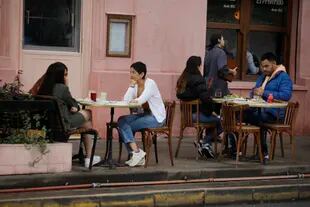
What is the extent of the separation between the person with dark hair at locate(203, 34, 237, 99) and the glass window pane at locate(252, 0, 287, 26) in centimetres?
204

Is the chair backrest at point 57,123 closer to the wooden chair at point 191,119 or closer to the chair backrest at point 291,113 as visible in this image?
the wooden chair at point 191,119

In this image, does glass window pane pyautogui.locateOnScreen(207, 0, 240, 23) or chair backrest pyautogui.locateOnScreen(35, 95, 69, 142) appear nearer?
chair backrest pyautogui.locateOnScreen(35, 95, 69, 142)

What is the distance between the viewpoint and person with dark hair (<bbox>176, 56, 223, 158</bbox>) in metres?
9.62

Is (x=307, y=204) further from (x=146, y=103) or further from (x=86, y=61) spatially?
(x=86, y=61)

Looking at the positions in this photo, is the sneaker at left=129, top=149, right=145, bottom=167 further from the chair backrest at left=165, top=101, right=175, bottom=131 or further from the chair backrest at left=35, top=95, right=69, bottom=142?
the chair backrest at left=35, top=95, right=69, bottom=142

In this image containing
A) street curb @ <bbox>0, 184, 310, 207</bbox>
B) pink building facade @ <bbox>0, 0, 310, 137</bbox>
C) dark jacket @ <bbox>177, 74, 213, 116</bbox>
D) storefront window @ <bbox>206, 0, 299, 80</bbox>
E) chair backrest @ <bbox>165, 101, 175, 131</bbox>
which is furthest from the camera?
storefront window @ <bbox>206, 0, 299, 80</bbox>

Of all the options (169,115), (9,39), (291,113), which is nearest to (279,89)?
(291,113)

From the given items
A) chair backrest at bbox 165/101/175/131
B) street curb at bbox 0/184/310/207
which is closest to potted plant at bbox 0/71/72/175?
street curb at bbox 0/184/310/207

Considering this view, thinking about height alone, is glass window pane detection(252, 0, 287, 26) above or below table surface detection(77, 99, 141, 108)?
above

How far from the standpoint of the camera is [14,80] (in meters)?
10.4

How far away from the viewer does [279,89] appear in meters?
9.59

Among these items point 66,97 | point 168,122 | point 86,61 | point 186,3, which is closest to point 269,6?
point 186,3

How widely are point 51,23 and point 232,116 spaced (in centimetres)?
374

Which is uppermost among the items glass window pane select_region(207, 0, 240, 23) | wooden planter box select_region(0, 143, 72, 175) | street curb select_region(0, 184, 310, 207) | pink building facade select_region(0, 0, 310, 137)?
glass window pane select_region(207, 0, 240, 23)
